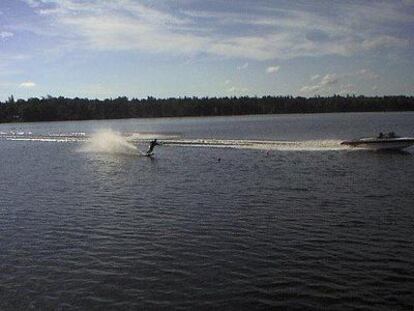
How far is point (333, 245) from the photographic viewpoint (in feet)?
65.8

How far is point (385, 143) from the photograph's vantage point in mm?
55031

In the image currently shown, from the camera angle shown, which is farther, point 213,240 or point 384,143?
point 384,143

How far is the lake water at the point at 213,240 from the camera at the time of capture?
15617mm

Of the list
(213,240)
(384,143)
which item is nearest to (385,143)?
(384,143)

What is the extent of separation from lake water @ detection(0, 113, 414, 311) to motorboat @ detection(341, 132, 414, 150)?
471 inches

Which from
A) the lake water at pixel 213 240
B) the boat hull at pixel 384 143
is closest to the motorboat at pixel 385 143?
the boat hull at pixel 384 143

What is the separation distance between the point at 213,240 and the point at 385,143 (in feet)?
129

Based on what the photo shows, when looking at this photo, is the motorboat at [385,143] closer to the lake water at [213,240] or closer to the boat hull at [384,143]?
the boat hull at [384,143]

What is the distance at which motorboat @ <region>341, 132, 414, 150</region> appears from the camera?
54625 mm

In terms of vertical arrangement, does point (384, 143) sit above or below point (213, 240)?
above

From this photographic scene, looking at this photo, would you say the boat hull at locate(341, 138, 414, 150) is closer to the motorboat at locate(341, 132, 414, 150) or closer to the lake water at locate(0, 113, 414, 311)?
the motorboat at locate(341, 132, 414, 150)

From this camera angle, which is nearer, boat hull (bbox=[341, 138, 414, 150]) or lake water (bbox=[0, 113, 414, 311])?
lake water (bbox=[0, 113, 414, 311])

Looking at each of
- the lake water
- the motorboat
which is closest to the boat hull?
the motorboat

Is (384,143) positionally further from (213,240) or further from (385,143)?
(213,240)
